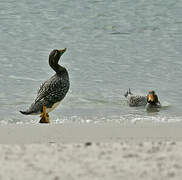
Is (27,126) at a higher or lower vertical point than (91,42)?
lower

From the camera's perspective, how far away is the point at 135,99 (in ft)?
39.4

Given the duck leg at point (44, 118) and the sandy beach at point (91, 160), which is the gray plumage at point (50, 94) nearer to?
the duck leg at point (44, 118)

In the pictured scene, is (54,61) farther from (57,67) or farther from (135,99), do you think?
(135,99)

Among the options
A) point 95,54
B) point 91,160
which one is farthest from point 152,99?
point 91,160

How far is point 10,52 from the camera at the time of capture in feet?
51.4

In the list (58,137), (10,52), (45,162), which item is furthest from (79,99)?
(45,162)

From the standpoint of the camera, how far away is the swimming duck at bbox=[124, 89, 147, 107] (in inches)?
469

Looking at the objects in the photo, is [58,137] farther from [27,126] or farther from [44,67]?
[44,67]

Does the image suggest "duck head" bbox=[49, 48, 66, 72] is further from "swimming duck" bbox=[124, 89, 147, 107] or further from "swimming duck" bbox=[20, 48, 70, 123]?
"swimming duck" bbox=[124, 89, 147, 107]

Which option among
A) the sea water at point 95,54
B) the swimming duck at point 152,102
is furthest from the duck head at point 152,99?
the sea water at point 95,54

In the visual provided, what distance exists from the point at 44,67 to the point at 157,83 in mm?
2416

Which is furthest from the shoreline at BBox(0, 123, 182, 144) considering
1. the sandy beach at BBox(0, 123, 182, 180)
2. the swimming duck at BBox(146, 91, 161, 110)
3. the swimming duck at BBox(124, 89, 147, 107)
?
the swimming duck at BBox(124, 89, 147, 107)

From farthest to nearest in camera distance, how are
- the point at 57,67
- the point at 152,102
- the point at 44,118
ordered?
the point at 152,102 < the point at 57,67 < the point at 44,118

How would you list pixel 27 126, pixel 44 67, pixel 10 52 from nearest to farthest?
pixel 27 126 < pixel 44 67 < pixel 10 52
